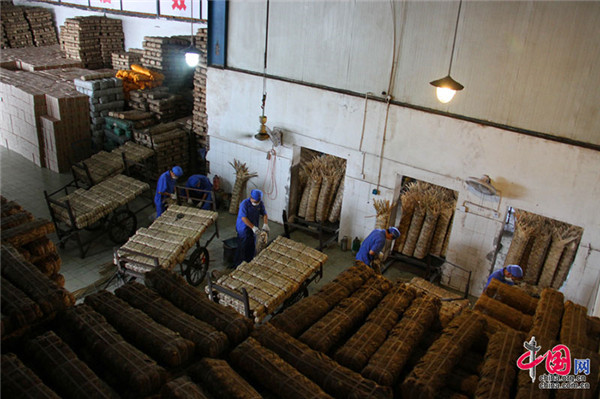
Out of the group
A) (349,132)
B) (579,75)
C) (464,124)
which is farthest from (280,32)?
(579,75)

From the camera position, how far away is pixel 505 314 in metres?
7.43

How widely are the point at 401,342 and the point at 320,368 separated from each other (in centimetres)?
124

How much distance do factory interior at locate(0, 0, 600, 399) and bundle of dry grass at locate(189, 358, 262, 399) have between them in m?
0.02

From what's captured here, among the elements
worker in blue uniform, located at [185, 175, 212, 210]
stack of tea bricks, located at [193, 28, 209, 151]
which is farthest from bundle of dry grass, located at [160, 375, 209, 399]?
stack of tea bricks, located at [193, 28, 209, 151]

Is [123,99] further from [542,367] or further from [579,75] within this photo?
[542,367]

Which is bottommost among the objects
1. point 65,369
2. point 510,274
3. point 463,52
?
point 510,274

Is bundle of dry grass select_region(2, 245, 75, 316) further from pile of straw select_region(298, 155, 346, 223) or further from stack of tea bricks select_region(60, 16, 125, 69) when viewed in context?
stack of tea bricks select_region(60, 16, 125, 69)

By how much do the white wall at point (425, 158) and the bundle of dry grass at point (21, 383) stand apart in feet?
28.3

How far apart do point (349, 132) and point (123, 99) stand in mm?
9293

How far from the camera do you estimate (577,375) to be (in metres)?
5.64

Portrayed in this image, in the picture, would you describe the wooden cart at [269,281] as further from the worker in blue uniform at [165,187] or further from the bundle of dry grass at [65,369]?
the worker in blue uniform at [165,187]

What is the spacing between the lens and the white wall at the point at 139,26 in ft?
63.0

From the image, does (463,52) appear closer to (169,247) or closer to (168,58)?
(169,247)

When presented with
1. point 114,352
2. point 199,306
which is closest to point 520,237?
point 199,306
